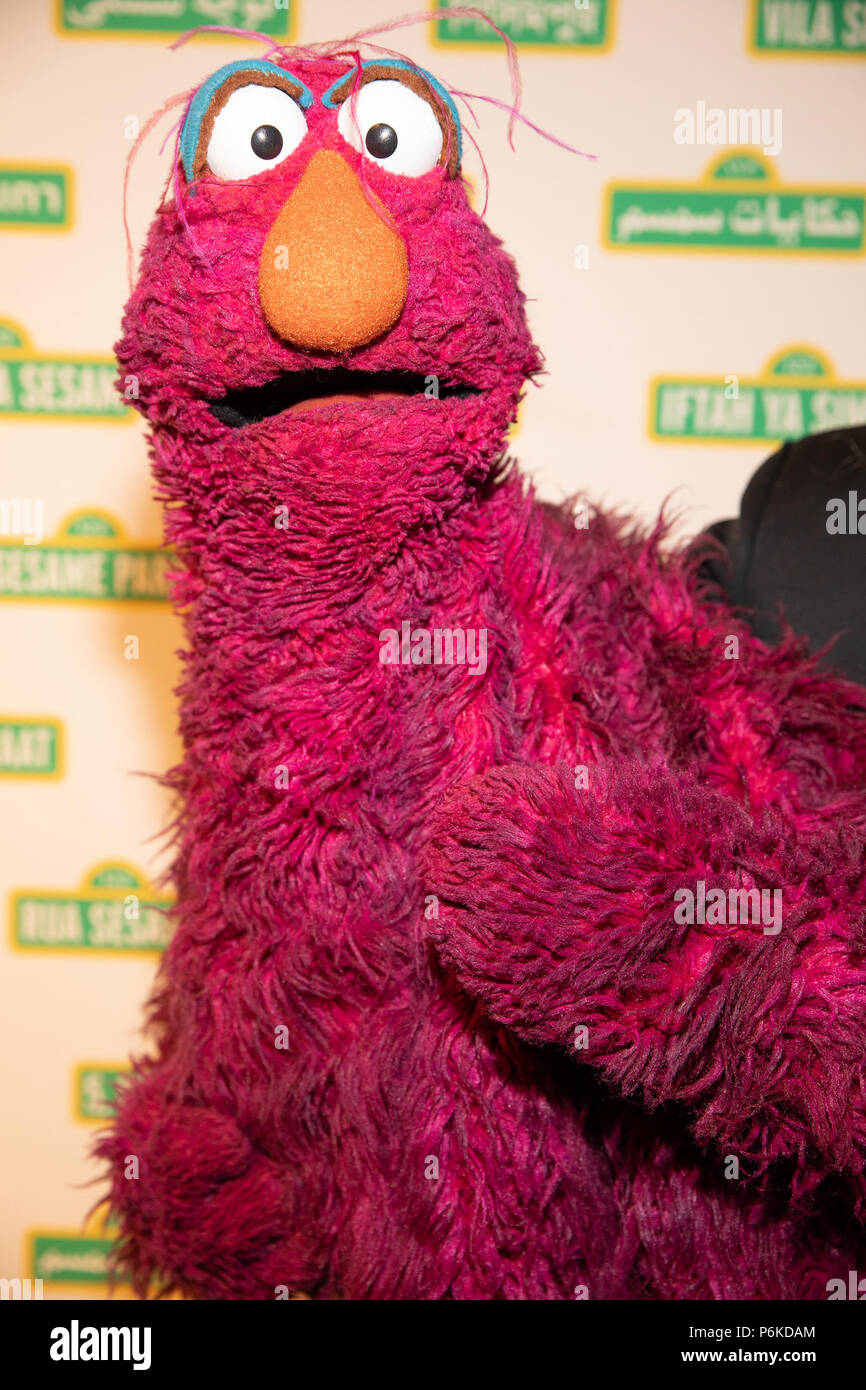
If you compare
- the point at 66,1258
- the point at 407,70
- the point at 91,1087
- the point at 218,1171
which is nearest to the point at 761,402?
the point at 407,70

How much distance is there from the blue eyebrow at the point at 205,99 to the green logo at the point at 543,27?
45 centimetres

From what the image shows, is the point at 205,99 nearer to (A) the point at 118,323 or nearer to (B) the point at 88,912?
(A) the point at 118,323

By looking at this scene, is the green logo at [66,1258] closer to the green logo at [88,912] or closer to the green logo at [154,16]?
the green logo at [88,912]

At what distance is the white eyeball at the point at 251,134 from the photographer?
16.9 inches

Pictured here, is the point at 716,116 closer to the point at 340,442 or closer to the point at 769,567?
the point at 769,567

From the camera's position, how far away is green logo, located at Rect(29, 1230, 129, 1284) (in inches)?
37.0

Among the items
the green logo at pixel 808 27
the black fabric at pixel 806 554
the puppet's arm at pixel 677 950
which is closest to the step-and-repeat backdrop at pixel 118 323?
the green logo at pixel 808 27

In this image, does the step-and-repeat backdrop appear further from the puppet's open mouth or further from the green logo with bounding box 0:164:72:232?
the puppet's open mouth

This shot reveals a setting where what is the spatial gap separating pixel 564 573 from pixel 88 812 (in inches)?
22.7

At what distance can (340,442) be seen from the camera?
417mm

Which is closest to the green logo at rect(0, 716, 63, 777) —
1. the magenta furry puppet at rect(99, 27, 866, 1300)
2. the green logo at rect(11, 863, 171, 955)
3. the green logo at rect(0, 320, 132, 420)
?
the green logo at rect(11, 863, 171, 955)

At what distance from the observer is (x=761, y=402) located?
34.6 inches

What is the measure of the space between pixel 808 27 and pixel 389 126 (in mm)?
563
